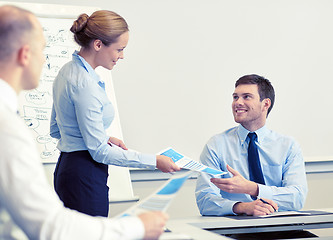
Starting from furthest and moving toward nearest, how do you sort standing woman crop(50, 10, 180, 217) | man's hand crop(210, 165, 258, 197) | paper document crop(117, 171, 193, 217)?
man's hand crop(210, 165, 258, 197) < standing woman crop(50, 10, 180, 217) < paper document crop(117, 171, 193, 217)

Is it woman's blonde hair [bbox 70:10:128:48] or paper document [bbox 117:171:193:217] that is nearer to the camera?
paper document [bbox 117:171:193:217]

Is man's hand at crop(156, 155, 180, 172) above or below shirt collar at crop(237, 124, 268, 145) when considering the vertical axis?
below

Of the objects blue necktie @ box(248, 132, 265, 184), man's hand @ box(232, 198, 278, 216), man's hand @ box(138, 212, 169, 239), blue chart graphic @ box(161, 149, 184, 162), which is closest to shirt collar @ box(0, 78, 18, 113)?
man's hand @ box(138, 212, 169, 239)

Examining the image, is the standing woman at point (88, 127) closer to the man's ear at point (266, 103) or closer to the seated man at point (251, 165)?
the seated man at point (251, 165)

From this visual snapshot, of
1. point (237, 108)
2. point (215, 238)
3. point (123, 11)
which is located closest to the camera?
point (215, 238)

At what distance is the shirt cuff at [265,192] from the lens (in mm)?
2318

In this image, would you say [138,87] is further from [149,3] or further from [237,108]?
[237,108]

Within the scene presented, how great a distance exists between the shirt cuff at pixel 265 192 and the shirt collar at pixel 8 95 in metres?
1.52

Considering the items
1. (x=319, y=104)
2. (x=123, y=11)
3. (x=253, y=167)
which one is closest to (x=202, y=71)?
(x=123, y=11)

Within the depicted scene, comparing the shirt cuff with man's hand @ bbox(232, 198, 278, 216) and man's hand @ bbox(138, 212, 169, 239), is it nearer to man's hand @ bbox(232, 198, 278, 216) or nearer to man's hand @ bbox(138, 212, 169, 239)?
man's hand @ bbox(232, 198, 278, 216)

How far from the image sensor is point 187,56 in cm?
356

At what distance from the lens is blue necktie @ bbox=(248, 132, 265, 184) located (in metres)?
2.49

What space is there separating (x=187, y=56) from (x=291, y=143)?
1238 millimetres

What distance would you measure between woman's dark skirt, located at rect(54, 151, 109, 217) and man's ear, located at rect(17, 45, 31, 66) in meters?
0.95
